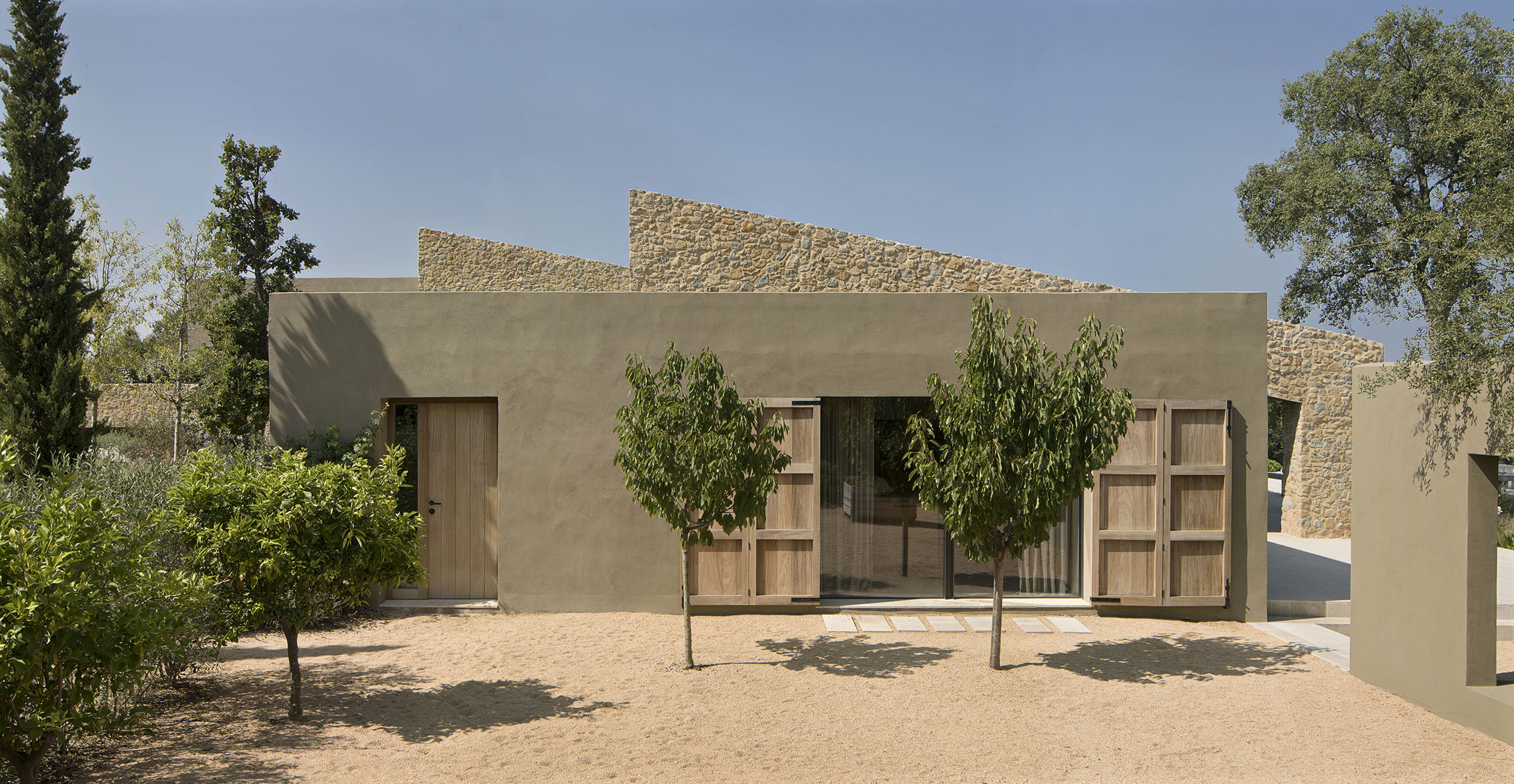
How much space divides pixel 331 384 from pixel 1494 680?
9813 millimetres

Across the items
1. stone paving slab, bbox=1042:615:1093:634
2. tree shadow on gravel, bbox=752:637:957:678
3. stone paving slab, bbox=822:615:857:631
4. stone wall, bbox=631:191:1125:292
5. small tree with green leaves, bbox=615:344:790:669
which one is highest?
stone wall, bbox=631:191:1125:292

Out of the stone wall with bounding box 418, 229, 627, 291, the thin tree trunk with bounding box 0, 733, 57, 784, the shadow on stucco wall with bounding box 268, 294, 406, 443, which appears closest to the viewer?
the thin tree trunk with bounding box 0, 733, 57, 784

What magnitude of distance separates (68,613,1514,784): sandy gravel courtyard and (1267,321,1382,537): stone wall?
34.4 feet

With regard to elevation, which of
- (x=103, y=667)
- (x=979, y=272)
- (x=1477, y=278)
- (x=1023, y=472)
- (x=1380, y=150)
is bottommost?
(x=103, y=667)

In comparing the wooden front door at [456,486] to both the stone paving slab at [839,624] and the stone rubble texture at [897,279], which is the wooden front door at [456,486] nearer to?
the stone paving slab at [839,624]

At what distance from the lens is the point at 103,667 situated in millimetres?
3930

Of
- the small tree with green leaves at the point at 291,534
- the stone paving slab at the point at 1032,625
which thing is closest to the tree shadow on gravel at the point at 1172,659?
the stone paving slab at the point at 1032,625

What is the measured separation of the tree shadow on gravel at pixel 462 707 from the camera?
5.40 m

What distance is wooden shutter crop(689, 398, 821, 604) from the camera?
8.20 metres

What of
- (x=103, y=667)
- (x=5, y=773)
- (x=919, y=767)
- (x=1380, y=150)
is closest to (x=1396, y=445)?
(x=919, y=767)

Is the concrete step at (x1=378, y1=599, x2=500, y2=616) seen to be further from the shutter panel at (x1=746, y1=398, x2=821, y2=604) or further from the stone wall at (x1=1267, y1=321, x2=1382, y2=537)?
the stone wall at (x1=1267, y1=321, x2=1382, y2=537)

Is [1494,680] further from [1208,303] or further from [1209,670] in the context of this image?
[1208,303]

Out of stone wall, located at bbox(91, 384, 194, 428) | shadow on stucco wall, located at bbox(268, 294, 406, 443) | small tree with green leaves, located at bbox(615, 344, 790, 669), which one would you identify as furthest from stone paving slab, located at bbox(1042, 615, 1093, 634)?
stone wall, located at bbox(91, 384, 194, 428)

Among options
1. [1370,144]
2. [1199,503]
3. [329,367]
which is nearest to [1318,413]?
[1370,144]
